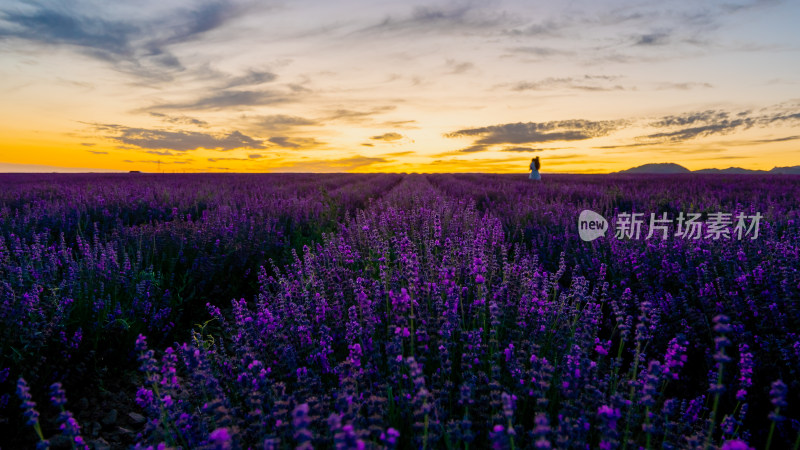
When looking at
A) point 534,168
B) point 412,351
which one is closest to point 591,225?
point 412,351

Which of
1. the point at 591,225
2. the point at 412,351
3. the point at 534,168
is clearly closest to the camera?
the point at 412,351

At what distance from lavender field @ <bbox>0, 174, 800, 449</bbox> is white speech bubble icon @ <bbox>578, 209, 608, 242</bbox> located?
234mm

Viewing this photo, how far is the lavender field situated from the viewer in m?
1.49

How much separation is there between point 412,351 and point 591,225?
454 centimetres

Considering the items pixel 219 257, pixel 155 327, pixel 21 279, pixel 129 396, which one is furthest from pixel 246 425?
pixel 219 257

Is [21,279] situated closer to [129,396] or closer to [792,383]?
[129,396]

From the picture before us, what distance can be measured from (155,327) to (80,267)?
29.8 inches

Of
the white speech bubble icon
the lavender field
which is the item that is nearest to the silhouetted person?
the white speech bubble icon

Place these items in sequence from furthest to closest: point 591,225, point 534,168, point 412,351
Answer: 1. point 534,168
2. point 591,225
3. point 412,351

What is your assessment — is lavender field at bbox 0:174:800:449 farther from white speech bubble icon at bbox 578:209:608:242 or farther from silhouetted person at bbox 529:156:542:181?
silhouetted person at bbox 529:156:542:181

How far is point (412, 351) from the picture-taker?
5.81ft

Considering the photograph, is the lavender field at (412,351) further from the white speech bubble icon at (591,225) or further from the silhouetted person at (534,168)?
the silhouetted person at (534,168)

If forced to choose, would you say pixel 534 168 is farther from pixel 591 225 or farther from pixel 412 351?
pixel 412 351

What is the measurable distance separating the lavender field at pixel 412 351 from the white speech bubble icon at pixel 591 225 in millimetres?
234
